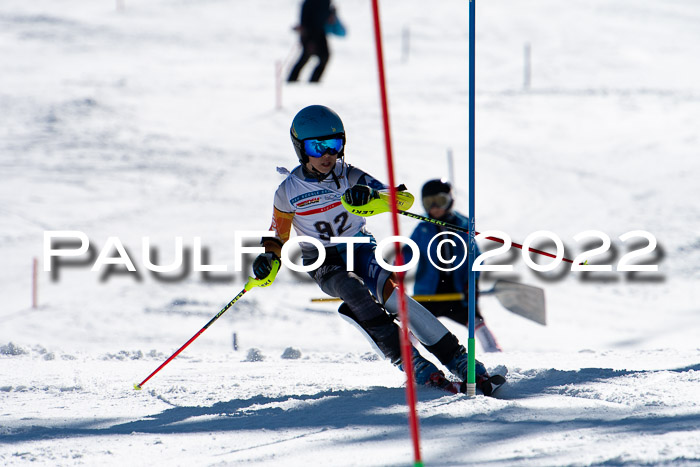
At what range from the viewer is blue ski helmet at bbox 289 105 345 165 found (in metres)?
4.56

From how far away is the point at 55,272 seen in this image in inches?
393

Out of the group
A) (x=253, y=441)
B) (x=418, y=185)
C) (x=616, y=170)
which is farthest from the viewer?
(x=616, y=170)

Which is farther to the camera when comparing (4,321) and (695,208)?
(695,208)

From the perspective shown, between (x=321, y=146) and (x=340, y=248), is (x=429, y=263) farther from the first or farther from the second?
(x=321, y=146)

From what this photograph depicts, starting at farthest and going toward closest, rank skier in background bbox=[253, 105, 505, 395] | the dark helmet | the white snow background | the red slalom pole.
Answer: the dark helmet
skier in background bbox=[253, 105, 505, 395]
the white snow background
the red slalom pole

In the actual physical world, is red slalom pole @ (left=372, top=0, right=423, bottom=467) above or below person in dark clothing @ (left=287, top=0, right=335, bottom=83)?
below

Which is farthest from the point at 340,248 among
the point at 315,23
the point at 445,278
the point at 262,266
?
the point at 315,23

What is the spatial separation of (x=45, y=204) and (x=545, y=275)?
23.2 ft

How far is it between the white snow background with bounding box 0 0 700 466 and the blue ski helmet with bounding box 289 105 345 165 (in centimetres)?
138

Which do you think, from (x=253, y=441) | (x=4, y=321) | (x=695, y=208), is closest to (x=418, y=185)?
(x=695, y=208)

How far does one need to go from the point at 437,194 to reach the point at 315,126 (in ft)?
7.90

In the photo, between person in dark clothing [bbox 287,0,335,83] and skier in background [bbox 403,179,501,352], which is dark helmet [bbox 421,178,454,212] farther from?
person in dark clothing [bbox 287,0,335,83]

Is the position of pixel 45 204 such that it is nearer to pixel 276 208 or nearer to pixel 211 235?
pixel 211 235

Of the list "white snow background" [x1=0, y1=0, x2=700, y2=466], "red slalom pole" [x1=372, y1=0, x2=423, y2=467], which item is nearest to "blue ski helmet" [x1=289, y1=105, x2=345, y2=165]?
"white snow background" [x1=0, y1=0, x2=700, y2=466]
